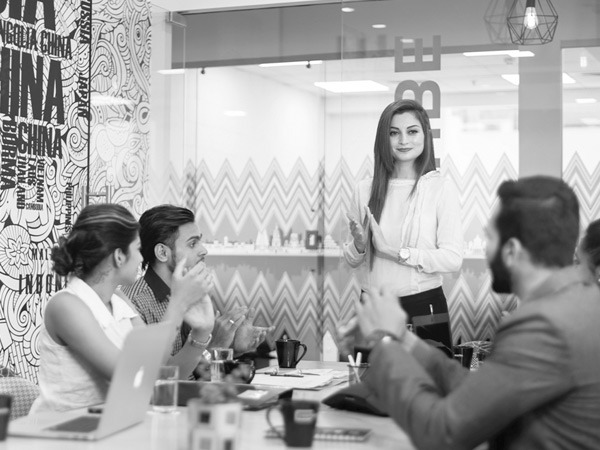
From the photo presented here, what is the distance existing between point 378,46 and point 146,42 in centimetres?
148

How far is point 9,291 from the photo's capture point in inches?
177

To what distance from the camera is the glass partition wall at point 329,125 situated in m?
5.34

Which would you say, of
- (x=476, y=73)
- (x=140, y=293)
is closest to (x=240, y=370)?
A: (x=140, y=293)

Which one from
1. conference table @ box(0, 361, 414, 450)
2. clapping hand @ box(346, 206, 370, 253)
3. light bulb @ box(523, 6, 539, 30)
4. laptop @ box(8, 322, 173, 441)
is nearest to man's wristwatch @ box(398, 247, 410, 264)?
clapping hand @ box(346, 206, 370, 253)

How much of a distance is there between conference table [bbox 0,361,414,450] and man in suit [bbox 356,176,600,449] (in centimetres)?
19

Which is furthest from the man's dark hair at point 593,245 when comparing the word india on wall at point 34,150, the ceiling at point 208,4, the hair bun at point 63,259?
the ceiling at point 208,4

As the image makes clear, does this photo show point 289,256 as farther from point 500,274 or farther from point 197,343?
point 500,274

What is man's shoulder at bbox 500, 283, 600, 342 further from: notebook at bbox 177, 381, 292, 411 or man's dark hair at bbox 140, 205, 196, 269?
man's dark hair at bbox 140, 205, 196, 269

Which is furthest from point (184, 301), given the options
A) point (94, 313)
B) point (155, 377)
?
point (155, 377)

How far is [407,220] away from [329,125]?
199 centimetres

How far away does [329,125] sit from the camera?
6074mm

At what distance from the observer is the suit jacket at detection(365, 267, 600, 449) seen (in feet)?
5.24

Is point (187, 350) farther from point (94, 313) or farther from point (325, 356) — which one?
point (325, 356)

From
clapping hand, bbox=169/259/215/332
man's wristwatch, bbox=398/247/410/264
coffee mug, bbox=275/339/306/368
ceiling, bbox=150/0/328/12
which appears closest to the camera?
clapping hand, bbox=169/259/215/332
